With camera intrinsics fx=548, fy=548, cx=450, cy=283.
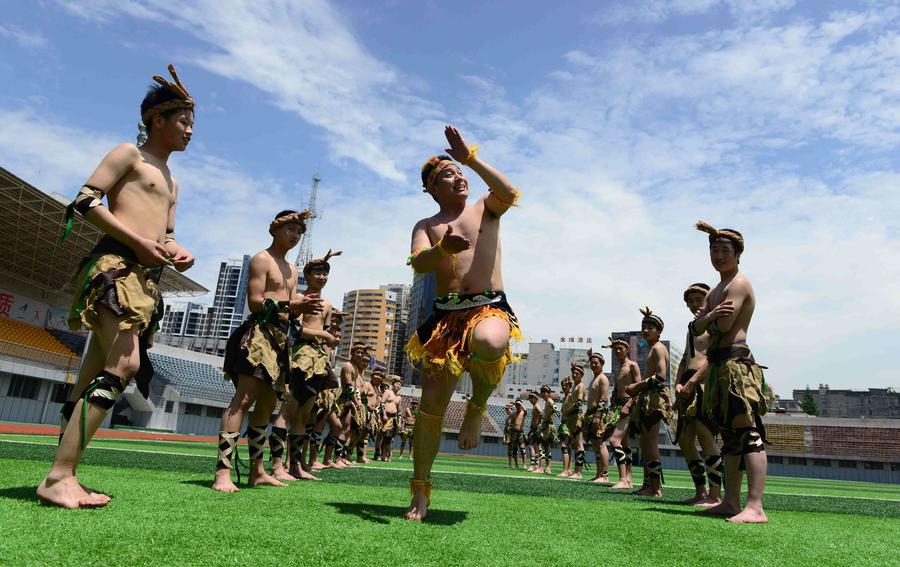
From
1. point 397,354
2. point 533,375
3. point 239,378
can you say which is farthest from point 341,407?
point 397,354

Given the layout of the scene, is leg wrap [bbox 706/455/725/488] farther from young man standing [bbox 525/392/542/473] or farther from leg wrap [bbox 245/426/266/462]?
young man standing [bbox 525/392/542/473]

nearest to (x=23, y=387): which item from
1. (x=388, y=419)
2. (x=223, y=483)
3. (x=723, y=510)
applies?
(x=388, y=419)

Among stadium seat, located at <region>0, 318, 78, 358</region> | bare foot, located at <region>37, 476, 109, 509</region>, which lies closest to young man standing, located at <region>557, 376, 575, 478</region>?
bare foot, located at <region>37, 476, 109, 509</region>

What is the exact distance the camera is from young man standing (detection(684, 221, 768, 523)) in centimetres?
426

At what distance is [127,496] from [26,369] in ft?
108

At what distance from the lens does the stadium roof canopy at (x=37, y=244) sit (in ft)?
86.9

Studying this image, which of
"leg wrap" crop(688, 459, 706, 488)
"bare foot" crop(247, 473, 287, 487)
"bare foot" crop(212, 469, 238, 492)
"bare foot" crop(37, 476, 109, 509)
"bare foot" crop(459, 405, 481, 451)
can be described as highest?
"bare foot" crop(459, 405, 481, 451)

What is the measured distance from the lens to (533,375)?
375 ft

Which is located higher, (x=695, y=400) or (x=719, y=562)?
(x=695, y=400)

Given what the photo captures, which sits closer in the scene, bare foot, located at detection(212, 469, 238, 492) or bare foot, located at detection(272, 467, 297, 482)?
bare foot, located at detection(212, 469, 238, 492)

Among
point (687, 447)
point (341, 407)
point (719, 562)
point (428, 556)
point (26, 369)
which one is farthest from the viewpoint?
point (26, 369)

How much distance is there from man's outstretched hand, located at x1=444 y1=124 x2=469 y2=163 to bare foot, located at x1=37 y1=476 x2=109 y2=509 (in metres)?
2.65

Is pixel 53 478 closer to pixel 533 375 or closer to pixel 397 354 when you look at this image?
pixel 533 375

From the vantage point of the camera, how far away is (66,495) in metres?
2.55
